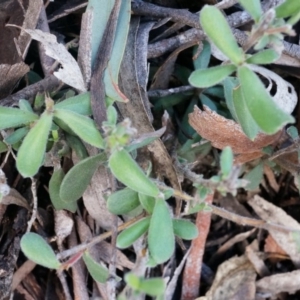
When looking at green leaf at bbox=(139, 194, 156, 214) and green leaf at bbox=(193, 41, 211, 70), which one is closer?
green leaf at bbox=(139, 194, 156, 214)

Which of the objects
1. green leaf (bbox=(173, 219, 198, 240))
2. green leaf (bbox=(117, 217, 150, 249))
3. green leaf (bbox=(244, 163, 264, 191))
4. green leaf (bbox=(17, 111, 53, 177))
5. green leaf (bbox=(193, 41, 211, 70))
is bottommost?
green leaf (bbox=(244, 163, 264, 191))

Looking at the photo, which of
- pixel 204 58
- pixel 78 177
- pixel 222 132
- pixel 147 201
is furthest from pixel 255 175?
pixel 78 177

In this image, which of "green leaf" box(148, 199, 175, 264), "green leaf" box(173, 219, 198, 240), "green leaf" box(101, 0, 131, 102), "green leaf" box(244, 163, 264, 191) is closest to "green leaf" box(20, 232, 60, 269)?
"green leaf" box(148, 199, 175, 264)

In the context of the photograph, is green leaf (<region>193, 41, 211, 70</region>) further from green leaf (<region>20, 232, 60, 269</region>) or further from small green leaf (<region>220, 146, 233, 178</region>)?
green leaf (<region>20, 232, 60, 269</region>)

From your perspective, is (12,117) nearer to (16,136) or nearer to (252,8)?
(16,136)

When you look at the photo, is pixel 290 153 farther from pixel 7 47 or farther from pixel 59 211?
pixel 7 47
